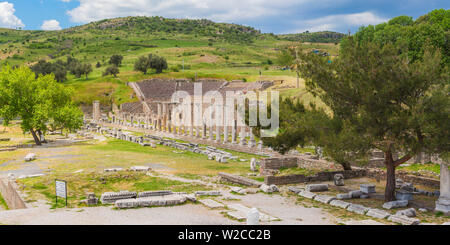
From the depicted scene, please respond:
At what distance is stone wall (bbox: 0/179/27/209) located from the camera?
60.3 feet

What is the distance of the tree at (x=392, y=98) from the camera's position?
15.4 m

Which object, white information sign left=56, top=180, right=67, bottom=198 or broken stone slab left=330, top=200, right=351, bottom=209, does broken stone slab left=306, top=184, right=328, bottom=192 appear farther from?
white information sign left=56, top=180, right=67, bottom=198

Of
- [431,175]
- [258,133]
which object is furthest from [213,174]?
[431,175]

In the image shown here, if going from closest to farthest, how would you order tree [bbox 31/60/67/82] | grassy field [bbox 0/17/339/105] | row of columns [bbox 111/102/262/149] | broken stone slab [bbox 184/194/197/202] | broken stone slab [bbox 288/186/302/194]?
broken stone slab [bbox 184/194/197/202], broken stone slab [bbox 288/186/302/194], row of columns [bbox 111/102/262/149], grassy field [bbox 0/17/339/105], tree [bbox 31/60/67/82]

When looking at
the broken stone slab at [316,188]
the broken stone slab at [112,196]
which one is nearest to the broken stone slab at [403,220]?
the broken stone slab at [316,188]

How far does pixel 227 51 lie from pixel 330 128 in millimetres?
126350

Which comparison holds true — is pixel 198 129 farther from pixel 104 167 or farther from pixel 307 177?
pixel 307 177

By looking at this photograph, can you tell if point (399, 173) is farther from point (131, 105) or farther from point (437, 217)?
point (131, 105)

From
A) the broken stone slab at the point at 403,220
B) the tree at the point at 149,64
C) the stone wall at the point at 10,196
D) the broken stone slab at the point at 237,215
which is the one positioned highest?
the tree at the point at 149,64

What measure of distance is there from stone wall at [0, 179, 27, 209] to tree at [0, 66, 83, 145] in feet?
64.6

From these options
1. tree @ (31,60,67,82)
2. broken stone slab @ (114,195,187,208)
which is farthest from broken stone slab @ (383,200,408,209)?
tree @ (31,60,67,82)

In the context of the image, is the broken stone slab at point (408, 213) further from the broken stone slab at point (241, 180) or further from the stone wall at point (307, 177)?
the broken stone slab at point (241, 180)

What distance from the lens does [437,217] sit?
1555 cm

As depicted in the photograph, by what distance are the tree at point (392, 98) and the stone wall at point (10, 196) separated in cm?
1438
